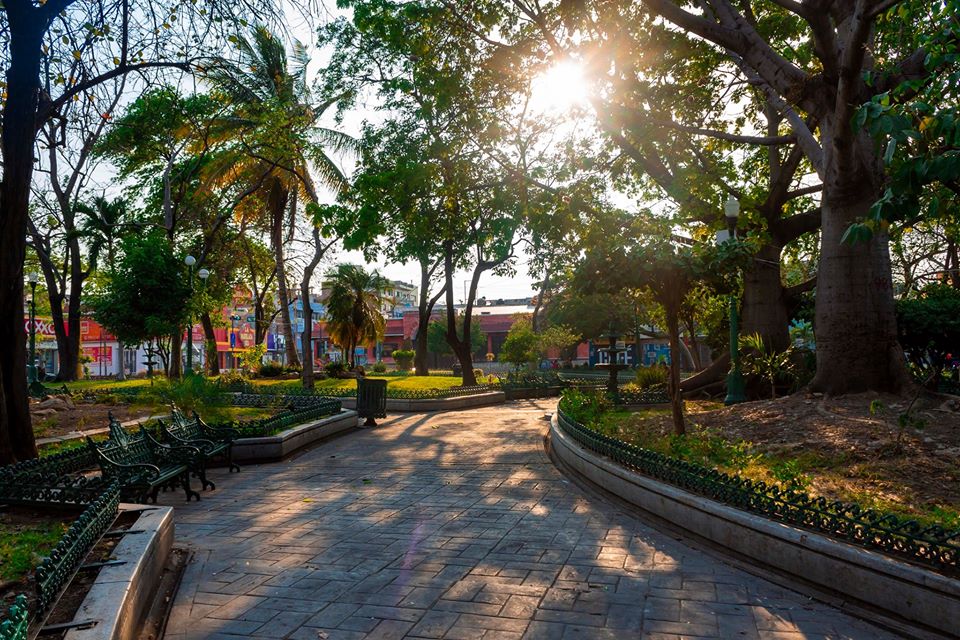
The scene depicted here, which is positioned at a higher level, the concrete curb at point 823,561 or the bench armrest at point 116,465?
the bench armrest at point 116,465

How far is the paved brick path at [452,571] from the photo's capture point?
3.69m

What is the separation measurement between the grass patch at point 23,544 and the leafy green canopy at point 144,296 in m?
14.8

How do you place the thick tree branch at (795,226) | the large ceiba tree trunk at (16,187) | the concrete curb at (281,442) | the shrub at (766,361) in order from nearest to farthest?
the large ceiba tree trunk at (16,187) → the concrete curb at (281,442) → the shrub at (766,361) → the thick tree branch at (795,226)

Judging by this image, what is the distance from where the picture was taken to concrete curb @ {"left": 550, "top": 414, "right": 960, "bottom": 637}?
3.51m

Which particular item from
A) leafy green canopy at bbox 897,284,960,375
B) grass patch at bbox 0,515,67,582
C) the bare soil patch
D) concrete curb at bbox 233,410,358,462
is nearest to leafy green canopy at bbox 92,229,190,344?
the bare soil patch

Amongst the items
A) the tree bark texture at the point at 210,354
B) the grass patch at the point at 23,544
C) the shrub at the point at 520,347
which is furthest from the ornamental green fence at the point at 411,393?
the grass patch at the point at 23,544

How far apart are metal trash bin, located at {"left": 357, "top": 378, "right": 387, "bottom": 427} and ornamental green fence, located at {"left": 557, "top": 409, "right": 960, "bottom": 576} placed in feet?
29.9

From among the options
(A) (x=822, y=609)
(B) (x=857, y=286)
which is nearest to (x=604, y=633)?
(A) (x=822, y=609)

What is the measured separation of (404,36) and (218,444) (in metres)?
8.79

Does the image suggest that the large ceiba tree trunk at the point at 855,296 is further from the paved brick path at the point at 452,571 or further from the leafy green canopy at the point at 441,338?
Result: the leafy green canopy at the point at 441,338

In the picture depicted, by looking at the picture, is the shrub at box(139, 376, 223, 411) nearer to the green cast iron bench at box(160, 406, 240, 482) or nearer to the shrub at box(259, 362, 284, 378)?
the green cast iron bench at box(160, 406, 240, 482)

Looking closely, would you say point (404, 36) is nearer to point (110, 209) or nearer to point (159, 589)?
point (159, 589)

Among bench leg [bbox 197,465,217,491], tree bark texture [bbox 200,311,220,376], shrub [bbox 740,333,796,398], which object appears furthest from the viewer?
tree bark texture [bbox 200,311,220,376]

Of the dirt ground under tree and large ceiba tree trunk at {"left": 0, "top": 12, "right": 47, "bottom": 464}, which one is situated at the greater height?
large ceiba tree trunk at {"left": 0, "top": 12, "right": 47, "bottom": 464}
